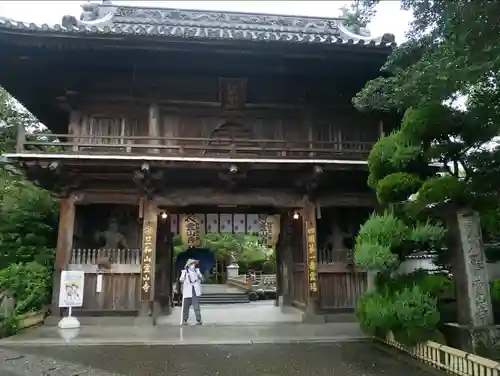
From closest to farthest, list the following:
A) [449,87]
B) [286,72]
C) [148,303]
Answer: [449,87] → [148,303] → [286,72]

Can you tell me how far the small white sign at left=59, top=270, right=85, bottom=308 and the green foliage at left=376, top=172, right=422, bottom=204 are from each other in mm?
7075

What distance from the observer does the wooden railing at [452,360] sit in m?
4.72

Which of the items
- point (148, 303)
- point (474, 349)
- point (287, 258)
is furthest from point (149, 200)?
point (474, 349)

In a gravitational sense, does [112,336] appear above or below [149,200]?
below

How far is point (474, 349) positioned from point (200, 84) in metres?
8.54

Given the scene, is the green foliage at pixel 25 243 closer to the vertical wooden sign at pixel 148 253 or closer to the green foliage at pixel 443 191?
the vertical wooden sign at pixel 148 253

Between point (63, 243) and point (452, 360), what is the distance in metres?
8.58

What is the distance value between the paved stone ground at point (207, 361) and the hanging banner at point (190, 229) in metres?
4.83

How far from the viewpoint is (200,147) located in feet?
32.0

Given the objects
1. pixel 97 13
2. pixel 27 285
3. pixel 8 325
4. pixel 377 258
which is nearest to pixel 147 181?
pixel 27 285


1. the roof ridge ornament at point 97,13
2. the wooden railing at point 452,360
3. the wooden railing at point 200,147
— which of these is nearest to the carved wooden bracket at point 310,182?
the wooden railing at point 200,147

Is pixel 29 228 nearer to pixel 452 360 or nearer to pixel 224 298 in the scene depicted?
pixel 452 360

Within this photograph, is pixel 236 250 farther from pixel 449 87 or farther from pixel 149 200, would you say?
pixel 449 87

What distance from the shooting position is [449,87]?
18.5 ft
